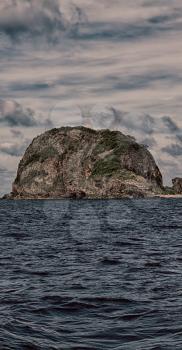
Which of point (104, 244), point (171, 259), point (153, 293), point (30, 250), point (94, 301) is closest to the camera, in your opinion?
point (94, 301)

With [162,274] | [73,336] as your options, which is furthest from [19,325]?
[162,274]

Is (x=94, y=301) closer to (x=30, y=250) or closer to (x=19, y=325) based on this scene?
(x=19, y=325)

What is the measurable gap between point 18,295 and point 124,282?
4.73 m

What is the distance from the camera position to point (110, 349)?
38.4ft

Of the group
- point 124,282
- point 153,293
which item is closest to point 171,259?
point 124,282

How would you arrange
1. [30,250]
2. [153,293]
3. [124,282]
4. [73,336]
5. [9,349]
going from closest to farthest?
[9,349], [73,336], [153,293], [124,282], [30,250]

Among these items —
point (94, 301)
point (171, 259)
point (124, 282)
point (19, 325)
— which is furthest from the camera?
point (171, 259)

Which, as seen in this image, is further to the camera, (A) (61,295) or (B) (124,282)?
(B) (124,282)

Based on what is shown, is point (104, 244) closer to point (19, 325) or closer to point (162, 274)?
point (162, 274)

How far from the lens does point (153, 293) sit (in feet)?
60.0

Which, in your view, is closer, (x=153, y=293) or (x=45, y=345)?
(x=45, y=345)

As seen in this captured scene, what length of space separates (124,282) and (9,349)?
9525 millimetres

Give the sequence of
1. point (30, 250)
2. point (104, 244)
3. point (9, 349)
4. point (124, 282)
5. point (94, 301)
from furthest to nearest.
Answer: point (104, 244)
point (30, 250)
point (124, 282)
point (94, 301)
point (9, 349)

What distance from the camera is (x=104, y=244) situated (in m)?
36.2
